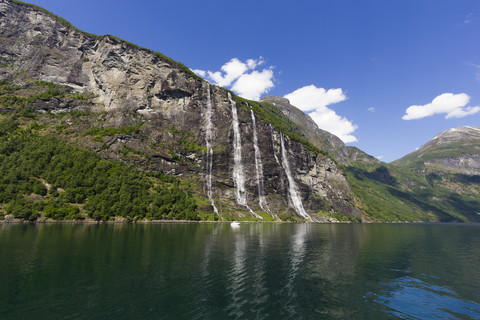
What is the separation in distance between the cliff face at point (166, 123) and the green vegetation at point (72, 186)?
11030mm

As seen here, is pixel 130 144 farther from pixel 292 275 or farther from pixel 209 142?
pixel 292 275

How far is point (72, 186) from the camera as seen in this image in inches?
3388

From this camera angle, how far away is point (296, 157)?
15912 centimetres

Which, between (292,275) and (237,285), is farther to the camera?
(292,275)

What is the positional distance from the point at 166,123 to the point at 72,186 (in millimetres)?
64279

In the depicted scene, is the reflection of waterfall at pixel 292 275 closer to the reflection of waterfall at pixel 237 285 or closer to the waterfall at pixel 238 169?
the reflection of waterfall at pixel 237 285

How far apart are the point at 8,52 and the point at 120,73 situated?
7989 centimetres

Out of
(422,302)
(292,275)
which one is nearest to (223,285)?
(292,275)

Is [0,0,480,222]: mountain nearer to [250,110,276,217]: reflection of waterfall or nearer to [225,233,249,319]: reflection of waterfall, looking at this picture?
[250,110,276,217]: reflection of waterfall

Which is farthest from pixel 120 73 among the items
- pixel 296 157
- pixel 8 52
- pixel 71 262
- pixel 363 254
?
pixel 363 254

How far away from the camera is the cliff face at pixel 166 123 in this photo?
12319cm

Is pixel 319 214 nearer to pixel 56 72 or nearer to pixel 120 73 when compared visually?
pixel 120 73

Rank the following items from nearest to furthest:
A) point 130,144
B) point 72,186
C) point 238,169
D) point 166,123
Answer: point 72,186 < point 130,144 < point 238,169 < point 166,123

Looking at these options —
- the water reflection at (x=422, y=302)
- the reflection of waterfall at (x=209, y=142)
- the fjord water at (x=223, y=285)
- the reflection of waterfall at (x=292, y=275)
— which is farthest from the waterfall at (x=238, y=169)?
the water reflection at (x=422, y=302)
